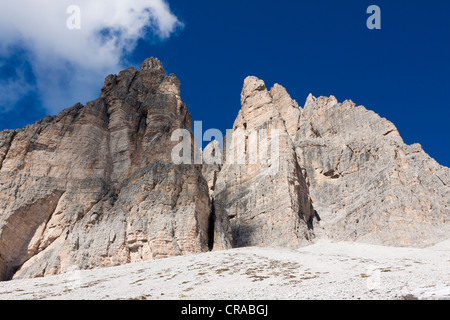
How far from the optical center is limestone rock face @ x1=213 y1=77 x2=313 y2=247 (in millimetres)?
48469

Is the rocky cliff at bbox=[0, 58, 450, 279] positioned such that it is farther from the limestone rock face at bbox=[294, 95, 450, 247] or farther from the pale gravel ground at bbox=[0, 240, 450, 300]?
the pale gravel ground at bbox=[0, 240, 450, 300]

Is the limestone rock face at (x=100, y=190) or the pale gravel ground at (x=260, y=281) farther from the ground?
the limestone rock face at (x=100, y=190)

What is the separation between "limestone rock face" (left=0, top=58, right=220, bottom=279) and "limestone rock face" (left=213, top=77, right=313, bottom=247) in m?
7.70

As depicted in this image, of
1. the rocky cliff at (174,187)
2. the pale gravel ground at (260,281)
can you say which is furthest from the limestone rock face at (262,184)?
the pale gravel ground at (260,281)

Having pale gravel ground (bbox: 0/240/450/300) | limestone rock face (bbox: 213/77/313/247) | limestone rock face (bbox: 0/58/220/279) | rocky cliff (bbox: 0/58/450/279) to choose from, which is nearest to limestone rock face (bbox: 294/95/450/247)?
rocky cliff (bbox: 0/58/450/279)

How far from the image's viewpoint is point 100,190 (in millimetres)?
44906

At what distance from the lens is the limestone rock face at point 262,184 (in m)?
48.5

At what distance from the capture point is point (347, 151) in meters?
59.5

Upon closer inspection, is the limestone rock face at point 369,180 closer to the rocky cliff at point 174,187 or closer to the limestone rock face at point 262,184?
the rocky cliff at point 174,187

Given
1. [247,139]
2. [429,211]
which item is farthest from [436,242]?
[247,139]

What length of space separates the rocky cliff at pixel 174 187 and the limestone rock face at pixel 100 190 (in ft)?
0.40

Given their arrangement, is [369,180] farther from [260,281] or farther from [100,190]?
[260,281]
